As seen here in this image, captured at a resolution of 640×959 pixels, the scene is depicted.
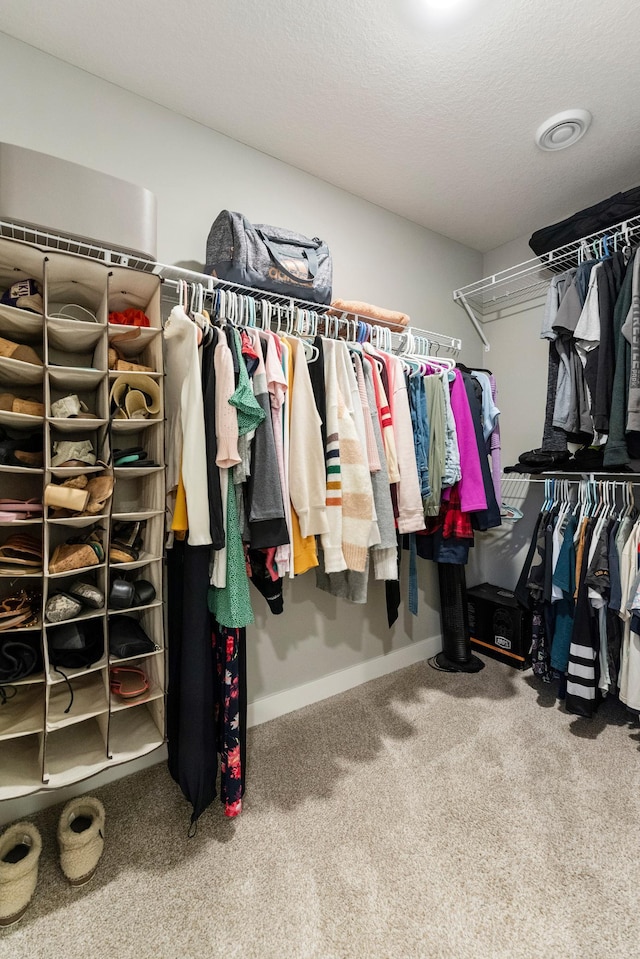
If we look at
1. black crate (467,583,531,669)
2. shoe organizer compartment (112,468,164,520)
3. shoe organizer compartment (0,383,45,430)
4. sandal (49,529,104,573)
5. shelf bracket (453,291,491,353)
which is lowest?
black crate (467,583,531,669)

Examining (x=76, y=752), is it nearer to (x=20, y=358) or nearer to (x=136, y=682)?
(x=136, y=682)

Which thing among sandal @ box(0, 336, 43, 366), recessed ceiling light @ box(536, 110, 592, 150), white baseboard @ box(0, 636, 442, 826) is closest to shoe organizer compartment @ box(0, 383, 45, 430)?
sandal @ box(0, 336, 43, 366)

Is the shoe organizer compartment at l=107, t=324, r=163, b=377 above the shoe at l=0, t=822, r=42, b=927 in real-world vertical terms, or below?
above

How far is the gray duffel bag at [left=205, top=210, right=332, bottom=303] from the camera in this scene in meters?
1.61

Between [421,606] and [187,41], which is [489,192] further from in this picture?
[421,606]

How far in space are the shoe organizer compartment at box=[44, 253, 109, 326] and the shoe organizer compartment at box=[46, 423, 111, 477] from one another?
12.0 inches

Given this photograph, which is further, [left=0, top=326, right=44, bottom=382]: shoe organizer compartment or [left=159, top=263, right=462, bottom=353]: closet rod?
[left=159, top=263, right=462, bottom=353]: closet rod

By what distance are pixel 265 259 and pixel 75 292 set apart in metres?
0.67

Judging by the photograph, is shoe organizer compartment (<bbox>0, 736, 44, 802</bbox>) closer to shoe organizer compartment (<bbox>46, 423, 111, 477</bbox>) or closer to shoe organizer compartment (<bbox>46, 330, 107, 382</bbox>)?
shoe organizer compartment (<bbox>46, 423, 111, 477</bbox>)

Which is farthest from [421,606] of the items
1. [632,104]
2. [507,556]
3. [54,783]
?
[632,104]

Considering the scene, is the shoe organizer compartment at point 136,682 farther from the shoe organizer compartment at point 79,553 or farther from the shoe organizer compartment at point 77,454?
the shoe organizer compartment at point 77,454

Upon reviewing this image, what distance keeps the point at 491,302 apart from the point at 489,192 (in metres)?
0.74

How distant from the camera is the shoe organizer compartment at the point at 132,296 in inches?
52.1

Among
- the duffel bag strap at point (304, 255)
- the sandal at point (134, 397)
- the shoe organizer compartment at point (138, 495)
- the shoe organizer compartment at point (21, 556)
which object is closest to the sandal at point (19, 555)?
the shoe organizer compartment at point (21, 556)
